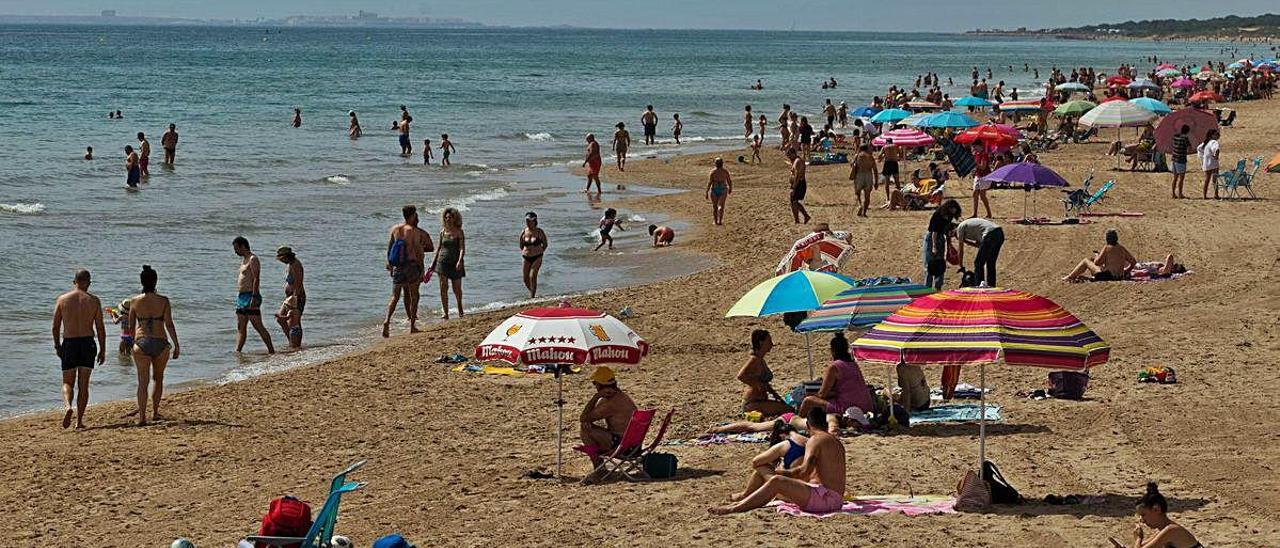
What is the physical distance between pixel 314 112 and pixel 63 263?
33791mm

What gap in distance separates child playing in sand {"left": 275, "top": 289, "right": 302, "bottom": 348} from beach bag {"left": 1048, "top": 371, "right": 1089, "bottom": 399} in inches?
289

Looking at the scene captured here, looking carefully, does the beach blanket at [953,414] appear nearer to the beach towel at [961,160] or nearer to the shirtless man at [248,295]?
the shirtless man at [248,295]

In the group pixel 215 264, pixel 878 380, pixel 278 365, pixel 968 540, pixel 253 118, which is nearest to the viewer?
pixel 968 540

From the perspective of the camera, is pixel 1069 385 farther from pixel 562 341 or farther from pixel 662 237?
pixel 662 237

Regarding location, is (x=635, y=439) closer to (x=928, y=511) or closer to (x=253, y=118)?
(x=928, y=511)

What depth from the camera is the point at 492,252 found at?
21094mm

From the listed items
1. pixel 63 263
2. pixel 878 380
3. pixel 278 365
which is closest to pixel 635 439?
pixel 878 380

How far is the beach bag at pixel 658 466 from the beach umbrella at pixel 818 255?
4763mm

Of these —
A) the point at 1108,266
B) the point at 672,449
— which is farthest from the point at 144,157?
the point at 672,449

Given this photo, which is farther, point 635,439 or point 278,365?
point 278,365

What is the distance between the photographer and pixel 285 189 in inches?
1184

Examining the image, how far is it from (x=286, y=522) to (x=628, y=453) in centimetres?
257

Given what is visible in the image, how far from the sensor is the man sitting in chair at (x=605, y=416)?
9727mm


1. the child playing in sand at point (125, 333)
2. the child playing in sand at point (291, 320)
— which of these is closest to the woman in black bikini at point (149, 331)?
the child playing in sand at point (125, 333)
